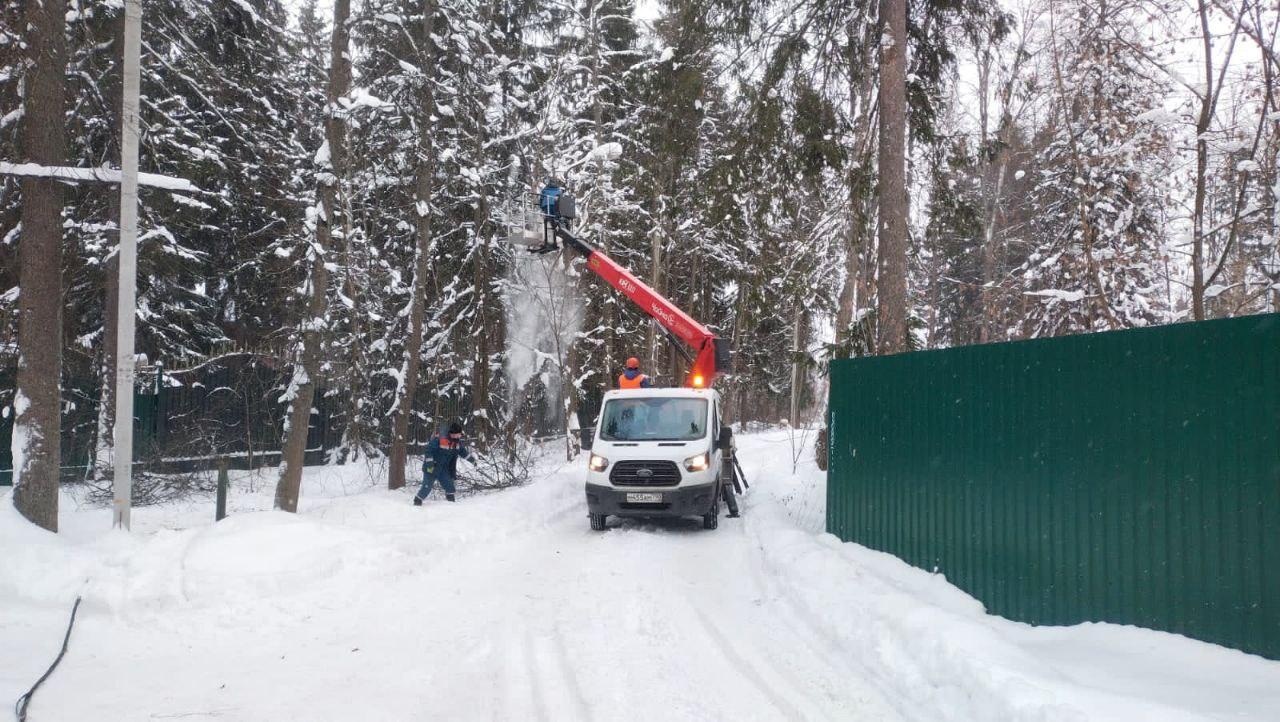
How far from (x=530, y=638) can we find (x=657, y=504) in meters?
5.32

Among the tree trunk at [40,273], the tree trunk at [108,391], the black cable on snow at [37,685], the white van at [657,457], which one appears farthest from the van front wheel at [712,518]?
the tree trunk at [108,391]

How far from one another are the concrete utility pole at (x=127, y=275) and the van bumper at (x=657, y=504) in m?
5.84

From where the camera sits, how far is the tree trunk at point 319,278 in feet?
36.8

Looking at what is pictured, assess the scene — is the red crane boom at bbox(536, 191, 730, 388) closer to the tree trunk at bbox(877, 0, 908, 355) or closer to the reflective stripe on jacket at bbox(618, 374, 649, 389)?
the reflective stripe on jacket at bbox(618, 374, 649, 389)

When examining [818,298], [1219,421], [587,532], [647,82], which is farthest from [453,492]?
[818,298]

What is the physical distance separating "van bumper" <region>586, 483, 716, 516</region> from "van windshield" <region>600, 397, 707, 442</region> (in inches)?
39.8

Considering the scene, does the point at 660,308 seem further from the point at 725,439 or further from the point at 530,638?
the point at 530,638

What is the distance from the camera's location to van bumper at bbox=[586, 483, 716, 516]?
11.6m

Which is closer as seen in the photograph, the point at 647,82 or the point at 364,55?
the point at 647,82

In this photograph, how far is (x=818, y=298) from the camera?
22.7 meters

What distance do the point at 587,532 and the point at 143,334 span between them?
1206cm

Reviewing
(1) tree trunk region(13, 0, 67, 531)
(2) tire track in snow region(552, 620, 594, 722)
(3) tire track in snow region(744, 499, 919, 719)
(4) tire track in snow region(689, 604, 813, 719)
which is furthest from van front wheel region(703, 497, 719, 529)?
(1) tree trunk region(13, 0, 67, 531)

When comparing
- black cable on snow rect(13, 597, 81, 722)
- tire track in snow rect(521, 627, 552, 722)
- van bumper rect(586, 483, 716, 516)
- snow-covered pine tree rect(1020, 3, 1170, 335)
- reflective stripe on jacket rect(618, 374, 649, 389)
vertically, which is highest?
snow-covered pine tree rect(1020, 3, 1170, 335)

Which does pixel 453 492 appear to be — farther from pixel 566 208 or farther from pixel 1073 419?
pixel 1073 419
